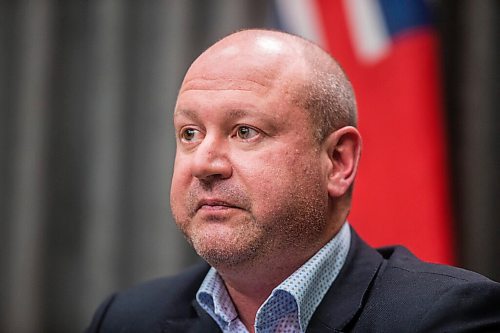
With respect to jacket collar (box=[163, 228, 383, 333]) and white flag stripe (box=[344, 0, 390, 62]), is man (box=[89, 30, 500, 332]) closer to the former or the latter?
jacket collar (box=[163, 228, 383, 333])

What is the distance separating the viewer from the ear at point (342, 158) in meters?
1.71

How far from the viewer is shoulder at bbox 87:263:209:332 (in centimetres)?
186

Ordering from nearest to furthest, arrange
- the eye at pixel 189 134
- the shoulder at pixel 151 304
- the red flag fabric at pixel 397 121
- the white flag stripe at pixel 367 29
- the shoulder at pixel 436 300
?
the shoulder at pixel 436 300 → the eye at pixel 189 134 → the shoulder at pixel 151 304 → the red flag fabric at pixel 397 121 → the white flag stripe at pixel 367 29

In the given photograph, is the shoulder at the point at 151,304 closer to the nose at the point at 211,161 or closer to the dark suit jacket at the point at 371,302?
the dark suit jacket at the point at 371,302

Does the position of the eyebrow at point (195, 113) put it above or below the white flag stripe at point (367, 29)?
below

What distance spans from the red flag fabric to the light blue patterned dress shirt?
1.13m

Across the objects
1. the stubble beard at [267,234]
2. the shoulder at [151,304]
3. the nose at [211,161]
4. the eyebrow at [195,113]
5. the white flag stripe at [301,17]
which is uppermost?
the white flag stripe at [301,17]

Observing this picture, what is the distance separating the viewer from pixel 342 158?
1751 millimetres

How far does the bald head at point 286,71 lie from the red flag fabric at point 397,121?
3.77 ft

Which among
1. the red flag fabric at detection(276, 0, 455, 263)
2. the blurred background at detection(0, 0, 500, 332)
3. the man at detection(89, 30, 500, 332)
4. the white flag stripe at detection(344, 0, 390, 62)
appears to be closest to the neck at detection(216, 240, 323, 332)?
the man at detection(89, 30, 500, 332)

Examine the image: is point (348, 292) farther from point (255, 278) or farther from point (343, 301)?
point (255, 278)

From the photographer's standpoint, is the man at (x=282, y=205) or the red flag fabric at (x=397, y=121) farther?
the red flag fabric at (x=397, y=121)

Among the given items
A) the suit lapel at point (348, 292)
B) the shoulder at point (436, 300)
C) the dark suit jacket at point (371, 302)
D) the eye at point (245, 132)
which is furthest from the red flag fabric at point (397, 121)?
the eye at point (245, 132)

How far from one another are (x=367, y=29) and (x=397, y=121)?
0.40m
